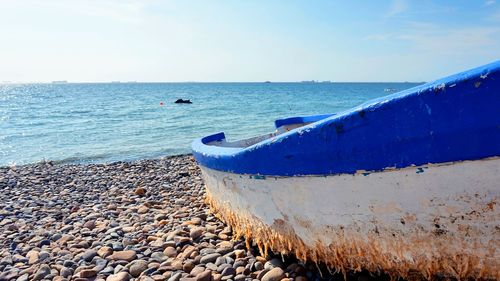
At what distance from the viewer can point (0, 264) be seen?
3.99 m

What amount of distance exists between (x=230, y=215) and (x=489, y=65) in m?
2.67

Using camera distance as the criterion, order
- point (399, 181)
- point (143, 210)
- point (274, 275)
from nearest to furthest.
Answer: point (399, 181), point (274, 275), point (143, 210)

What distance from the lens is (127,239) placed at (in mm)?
4289

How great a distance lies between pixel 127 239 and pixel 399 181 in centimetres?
308

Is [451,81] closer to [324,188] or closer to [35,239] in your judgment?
[324,188]

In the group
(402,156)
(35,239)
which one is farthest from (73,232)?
(402,156)

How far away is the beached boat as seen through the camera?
1.97 m

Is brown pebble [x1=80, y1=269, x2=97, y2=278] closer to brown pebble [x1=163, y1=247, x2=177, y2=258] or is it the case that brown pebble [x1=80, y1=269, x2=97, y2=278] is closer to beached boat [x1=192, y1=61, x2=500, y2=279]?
brown pebble [x1=163, y1=247, x2=177, y2=258]

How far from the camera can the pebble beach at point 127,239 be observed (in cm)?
336

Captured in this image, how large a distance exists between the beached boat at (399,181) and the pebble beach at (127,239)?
1.48 ft

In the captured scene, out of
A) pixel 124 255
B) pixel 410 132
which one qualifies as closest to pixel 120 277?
pixel 124 255

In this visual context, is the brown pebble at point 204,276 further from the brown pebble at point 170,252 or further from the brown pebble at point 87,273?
the brown pebble at point 87,273

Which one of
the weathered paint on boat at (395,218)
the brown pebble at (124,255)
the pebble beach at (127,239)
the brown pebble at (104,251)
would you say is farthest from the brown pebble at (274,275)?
the brown pebble at (104,251)

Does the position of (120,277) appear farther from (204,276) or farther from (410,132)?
(410,132)
